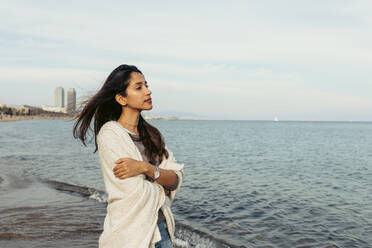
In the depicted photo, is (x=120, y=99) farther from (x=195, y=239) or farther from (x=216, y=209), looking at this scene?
(x=216, y=209)

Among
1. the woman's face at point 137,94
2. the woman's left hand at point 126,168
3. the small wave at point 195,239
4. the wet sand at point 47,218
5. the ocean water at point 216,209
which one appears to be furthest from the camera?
the ocean water at point 216,209

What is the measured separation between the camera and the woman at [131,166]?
2447 mm

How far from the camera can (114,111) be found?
120 inches

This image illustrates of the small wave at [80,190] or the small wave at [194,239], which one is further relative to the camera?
the small wave at [80,190]

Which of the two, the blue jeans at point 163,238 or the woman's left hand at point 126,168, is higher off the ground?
the woman's left hand at point 126,168

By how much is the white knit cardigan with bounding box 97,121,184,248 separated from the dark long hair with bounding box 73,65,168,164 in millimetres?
297

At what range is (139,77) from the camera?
2.87 metres

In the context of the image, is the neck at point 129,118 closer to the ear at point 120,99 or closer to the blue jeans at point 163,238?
the ear at point 120,99

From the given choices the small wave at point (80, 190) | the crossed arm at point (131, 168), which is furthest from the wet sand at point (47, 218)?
the crossed arm at point (131, 168)

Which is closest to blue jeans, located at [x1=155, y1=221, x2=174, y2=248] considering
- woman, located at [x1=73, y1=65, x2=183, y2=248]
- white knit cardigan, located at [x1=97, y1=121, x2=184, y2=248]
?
woman, located at [x1=73, y1=65, x2=183, y2=248]

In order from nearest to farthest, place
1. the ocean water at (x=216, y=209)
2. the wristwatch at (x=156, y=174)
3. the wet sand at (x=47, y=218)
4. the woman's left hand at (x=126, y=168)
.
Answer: the woman's left hand at (x=126, y=168)
the wristwatch at (x=156, y=174)
the wet sand at (x=47, y=218)
the ocean water at (x=216, y=209)

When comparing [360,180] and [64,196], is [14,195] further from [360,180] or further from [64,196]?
[360,180]

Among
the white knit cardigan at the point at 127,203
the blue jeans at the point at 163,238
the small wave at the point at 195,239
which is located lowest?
the small wave at the point at 195,239

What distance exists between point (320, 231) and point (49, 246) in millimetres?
6405
